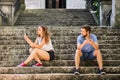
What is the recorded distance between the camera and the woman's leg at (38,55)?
9.09 meters

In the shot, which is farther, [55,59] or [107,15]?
[107,15]

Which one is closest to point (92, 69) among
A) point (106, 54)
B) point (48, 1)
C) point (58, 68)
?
point (58, 68)

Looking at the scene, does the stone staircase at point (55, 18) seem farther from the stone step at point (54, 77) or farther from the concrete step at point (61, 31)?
the stone step at point (54, 77)

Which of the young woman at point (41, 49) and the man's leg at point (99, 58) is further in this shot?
the young woman at point (41, 49)

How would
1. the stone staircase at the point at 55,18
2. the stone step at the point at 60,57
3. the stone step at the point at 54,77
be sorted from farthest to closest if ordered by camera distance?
the stone staircase at the point at 55,18 < the stone step at the point at 60,57 < the stone step at the point at 54,77

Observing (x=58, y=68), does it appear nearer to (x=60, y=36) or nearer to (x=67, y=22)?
(x=60, y=36)

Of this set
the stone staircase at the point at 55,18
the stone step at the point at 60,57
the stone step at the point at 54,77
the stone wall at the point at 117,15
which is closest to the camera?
the stone step at the point at 54,77

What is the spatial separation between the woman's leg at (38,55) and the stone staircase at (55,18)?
8.24 meters

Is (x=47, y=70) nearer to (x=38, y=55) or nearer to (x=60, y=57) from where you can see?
(x=38, y=55)

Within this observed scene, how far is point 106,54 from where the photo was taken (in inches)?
405

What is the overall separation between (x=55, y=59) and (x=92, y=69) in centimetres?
128

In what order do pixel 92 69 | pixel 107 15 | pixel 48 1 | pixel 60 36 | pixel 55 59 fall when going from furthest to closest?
pixel 48 1
pixel 107 15
pixel 60 36
pixel 55 59
pixel 92 69

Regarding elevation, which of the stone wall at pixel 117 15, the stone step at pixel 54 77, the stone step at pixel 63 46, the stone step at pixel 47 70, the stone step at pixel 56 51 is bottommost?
the stone step at pixel 54 77

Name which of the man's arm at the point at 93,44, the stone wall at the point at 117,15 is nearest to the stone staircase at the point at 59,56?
the man's arm at the point at 93,44
